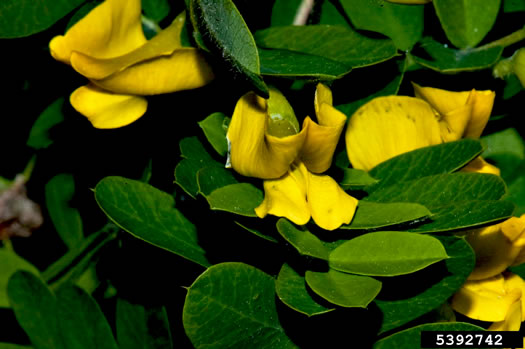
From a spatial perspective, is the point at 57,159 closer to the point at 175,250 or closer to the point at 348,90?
the point at 175,250

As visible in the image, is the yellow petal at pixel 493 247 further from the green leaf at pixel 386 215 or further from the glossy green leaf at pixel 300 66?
the glossy green leaf at pixel 300 66

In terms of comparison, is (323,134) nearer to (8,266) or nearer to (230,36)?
(230,36)

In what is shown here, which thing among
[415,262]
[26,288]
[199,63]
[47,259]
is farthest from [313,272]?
[47,259]

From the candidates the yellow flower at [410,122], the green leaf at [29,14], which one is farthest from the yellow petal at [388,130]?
the green leaf at [29,14]

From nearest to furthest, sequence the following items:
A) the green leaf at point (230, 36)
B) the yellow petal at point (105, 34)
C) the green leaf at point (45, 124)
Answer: the green leaf at point (230, 36) → the yellow petal at point (105, 34) → the green leaf at point (45, 124)

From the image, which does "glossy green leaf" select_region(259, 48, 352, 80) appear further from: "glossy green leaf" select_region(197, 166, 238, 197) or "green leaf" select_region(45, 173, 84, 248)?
"green leaf" select_region(45, 173, 84, 248)

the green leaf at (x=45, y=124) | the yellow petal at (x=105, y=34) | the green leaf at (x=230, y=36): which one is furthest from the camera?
the green leaf at (x=45, y=124)

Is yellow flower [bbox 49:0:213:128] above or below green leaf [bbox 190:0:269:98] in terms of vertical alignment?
below

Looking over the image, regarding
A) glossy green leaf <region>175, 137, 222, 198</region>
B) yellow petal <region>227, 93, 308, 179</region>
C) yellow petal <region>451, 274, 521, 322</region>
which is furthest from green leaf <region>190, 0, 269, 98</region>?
yellow petal <region>451, 274, 521, 322</region>
